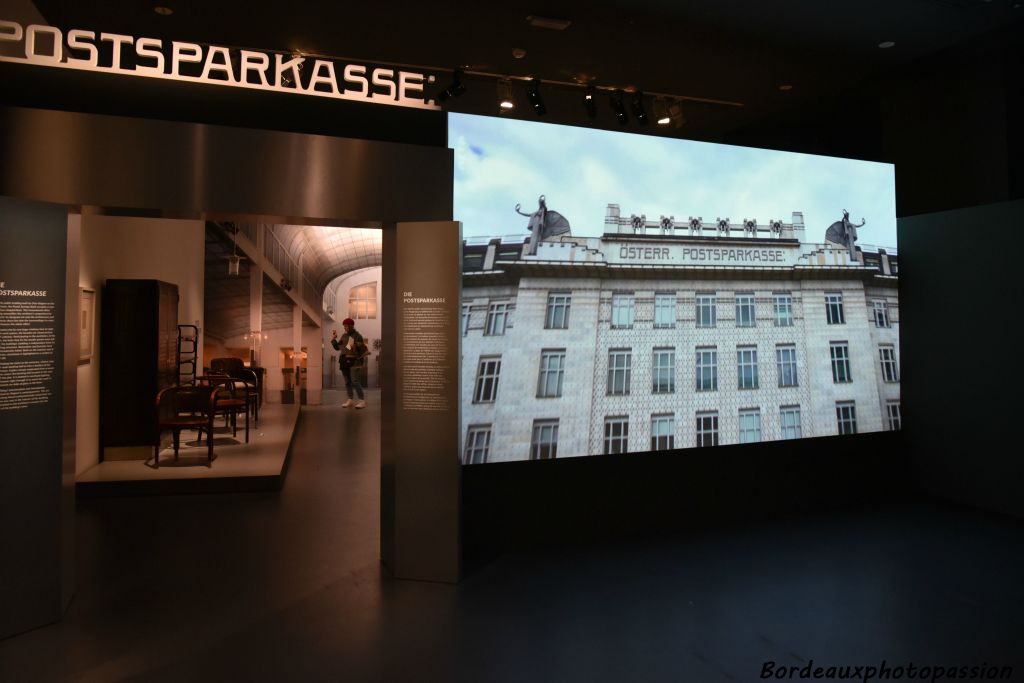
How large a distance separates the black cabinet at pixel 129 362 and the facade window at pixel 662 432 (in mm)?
5551

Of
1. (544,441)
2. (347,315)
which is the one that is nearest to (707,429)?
(544,441)

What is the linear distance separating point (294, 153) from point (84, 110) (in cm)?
145

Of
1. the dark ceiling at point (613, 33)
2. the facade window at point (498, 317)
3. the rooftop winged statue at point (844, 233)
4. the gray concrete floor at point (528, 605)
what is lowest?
the gray concrete floor at point (528, 605)

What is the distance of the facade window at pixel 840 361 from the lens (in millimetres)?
5664

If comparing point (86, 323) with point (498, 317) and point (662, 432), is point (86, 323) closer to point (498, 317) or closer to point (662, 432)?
point (498, 317)

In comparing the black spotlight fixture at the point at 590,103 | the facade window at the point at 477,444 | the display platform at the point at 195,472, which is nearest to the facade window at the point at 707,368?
the facade window at the point at 477,444

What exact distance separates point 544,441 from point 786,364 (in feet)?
8.17

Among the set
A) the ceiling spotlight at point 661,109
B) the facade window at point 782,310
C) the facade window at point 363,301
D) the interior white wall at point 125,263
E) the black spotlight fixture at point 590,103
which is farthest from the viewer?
the facade window at point 363,301

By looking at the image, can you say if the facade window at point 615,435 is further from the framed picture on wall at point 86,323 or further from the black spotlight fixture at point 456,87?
→ the framed picture on wall at point 86,323

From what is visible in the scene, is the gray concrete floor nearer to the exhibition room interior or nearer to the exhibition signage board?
the exhibition room interior

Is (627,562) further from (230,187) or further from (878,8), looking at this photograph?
(878,8)

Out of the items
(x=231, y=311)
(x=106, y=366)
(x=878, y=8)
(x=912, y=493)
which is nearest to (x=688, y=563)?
(x=912, y=493)

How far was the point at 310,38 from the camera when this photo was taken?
489 cm

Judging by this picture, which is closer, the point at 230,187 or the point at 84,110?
the point at 230,187
